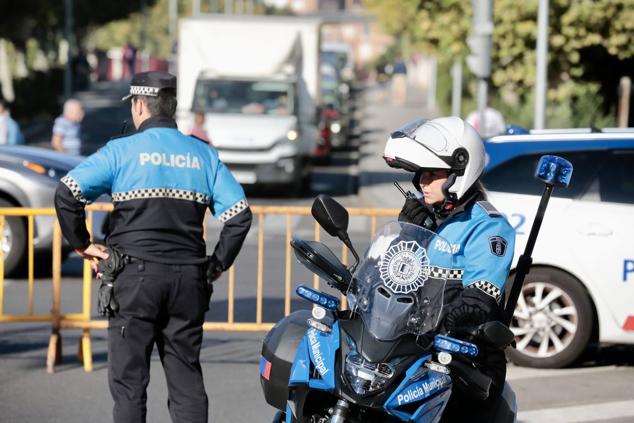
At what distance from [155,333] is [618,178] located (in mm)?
4452

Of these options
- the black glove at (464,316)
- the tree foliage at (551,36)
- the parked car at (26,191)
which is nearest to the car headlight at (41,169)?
the parked car at (26,191)

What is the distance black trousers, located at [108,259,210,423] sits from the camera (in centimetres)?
555

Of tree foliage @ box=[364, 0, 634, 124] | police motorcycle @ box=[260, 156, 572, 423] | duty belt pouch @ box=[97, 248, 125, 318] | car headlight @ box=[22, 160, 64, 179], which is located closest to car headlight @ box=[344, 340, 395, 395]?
police motorcycle @ box=[260, 156, 572, 423]

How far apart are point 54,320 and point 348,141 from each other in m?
33.9

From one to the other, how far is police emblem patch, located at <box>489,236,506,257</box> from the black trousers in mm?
1565

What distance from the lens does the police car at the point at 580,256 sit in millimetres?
8867

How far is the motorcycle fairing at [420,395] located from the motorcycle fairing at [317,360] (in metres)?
0.21

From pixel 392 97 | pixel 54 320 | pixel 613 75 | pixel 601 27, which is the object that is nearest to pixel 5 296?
pixel 54 320

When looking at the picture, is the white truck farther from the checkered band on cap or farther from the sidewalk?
the checkered band on cap

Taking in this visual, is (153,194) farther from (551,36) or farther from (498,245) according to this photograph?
(551,36)

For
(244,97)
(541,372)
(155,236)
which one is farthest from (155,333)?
(244,97)

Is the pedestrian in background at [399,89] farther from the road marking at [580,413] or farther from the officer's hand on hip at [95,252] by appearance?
the officer's hand on hip at [95,252]

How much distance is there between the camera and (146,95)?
5.70m

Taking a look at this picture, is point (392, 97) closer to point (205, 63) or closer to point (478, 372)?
point (205, 63)
